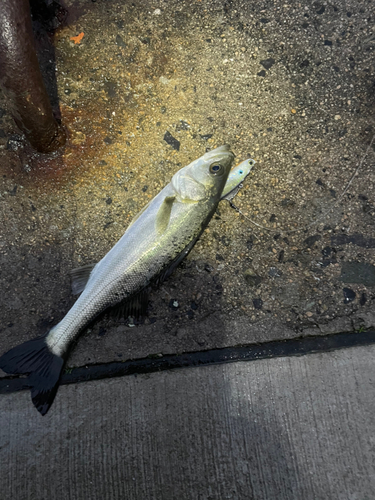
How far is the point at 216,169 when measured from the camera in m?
2.92

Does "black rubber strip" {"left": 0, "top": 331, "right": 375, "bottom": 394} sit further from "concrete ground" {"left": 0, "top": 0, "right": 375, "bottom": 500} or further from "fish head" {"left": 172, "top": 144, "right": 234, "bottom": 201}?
"fish head" {"left": 172, "top": 144, "right": 234, "bottom": 201}

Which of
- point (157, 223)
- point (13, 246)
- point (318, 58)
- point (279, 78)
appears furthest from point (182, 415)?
point (318, 58)

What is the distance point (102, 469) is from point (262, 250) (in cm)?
247

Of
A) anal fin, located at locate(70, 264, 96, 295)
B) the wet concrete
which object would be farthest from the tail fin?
anal fin, located at locate(70, 264, 96, 295)

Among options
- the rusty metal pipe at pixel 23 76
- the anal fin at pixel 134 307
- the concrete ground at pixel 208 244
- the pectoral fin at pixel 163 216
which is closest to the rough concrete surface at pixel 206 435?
the concrete ground at pixel 208 244

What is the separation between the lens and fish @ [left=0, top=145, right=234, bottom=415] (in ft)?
9.14

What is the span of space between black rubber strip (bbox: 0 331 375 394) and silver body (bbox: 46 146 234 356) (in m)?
0.41

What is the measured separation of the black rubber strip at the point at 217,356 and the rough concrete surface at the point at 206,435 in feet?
0.22

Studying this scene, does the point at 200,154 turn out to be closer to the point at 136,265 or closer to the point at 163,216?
the point at 163,216

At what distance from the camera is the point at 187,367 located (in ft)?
10.1

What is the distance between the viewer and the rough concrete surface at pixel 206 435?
280cm

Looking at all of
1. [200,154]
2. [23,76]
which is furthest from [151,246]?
[23,76]

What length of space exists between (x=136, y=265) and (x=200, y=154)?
144cm

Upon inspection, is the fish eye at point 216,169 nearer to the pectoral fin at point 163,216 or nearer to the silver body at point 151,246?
the silver body at point 151,246
